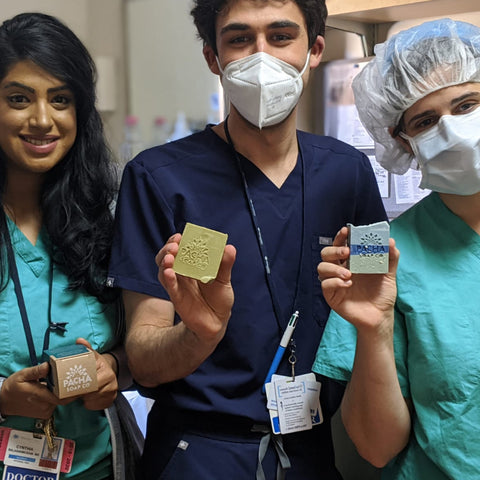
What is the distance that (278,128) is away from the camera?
1383 mm

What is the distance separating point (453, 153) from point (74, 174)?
88 cm

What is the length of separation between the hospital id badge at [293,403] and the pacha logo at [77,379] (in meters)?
0.37

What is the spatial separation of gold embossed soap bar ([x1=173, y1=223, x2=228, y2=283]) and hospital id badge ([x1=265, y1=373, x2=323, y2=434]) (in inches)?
13.5

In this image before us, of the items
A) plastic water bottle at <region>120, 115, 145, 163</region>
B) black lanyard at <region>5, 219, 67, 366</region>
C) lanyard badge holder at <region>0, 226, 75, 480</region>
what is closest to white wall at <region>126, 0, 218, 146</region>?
plastic water bottle at <region>120, 115, 145, 163</region>

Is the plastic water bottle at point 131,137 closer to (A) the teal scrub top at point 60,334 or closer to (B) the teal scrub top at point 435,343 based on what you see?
(A) the teal scrub top at point 60,334

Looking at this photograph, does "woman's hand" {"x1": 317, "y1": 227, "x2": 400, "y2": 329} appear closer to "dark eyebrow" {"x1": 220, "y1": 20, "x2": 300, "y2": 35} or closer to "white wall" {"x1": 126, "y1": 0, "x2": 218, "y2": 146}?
"dark eyebrow" {"x1": 220, "y1": 20, "x2": 300, "y2": 35}

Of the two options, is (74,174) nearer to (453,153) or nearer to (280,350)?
(280,350)

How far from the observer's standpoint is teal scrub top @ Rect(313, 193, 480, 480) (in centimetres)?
111

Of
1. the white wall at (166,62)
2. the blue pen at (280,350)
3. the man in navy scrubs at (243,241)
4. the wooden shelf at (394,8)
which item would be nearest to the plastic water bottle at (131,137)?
the white wall at (166,62)

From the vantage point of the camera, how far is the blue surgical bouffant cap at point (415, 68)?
3.89 feet

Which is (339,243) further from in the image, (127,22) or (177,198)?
(127,22)

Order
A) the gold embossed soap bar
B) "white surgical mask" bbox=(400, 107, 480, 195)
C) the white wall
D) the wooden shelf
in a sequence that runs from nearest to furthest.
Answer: the gold embossed soap bar
"white surgical mask" bbox=(400, 107, 480, 195)
the wooden shelf
the white wall

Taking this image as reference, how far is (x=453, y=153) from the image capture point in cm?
117

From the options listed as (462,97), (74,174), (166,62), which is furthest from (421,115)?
(166,62)
